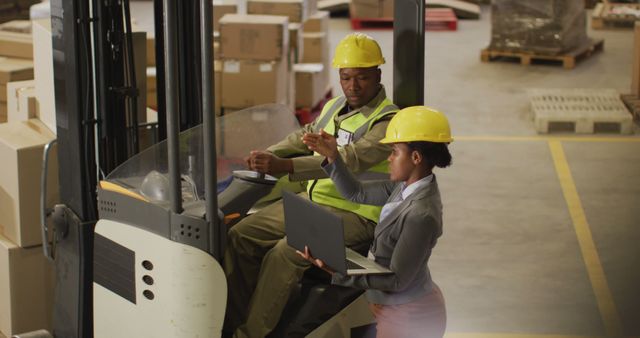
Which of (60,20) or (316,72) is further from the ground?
(60,20)

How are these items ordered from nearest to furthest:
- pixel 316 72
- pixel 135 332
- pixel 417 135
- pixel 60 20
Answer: pixel 417 135
pixel 135 332
pixel 60 20
pixel 316 72

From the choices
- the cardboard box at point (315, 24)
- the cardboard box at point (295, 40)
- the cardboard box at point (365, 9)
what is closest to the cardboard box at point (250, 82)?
the cardboard box at point (295, 40)

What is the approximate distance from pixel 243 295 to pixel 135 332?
21.1 inches

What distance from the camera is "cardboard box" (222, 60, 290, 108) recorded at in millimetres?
10695

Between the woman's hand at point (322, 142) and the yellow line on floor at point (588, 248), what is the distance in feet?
10.7

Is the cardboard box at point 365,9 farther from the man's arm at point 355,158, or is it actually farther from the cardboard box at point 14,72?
the man's arm at point 355,158

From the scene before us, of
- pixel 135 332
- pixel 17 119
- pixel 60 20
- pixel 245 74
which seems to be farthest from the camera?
pixel 245 74

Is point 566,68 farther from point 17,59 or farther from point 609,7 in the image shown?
point 17,59

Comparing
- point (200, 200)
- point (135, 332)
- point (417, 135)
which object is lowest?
point (135, 332)

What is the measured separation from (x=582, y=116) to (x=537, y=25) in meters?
3.18

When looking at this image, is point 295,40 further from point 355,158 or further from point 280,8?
point 355,158

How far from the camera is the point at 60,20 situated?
5.06m

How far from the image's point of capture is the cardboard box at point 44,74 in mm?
6434

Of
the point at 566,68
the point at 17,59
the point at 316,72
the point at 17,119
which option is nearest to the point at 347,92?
the point at 17,119
